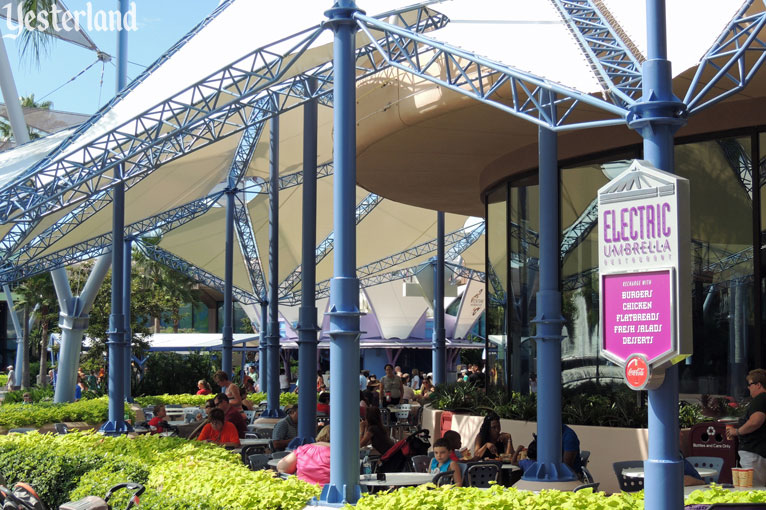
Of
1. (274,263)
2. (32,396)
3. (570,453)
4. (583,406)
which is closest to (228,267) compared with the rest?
(274,263)

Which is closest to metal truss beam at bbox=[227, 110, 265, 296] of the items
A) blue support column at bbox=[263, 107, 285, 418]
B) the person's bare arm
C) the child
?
blue support column at bbox=[263, 107, 285, 418]

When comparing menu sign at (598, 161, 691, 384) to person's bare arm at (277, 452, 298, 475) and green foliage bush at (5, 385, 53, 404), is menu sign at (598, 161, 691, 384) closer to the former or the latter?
person's bare arm at (277, 452, 298, 475)

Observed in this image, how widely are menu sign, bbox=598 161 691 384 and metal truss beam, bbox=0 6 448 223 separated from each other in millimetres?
8032

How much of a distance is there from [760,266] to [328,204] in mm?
25095

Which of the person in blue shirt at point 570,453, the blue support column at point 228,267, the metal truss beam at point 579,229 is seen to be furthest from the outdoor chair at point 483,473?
the blue support column at point 228,267

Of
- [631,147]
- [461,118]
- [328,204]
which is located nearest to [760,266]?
[631,147]

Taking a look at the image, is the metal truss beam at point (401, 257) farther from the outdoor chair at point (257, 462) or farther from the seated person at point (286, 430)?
the outdoor chair at point (257, 462)

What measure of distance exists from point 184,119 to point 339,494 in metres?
8.40

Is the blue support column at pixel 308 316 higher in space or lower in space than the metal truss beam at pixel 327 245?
lower

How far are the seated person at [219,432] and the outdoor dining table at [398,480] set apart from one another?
401 centimetres

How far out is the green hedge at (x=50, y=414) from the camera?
65.0ft

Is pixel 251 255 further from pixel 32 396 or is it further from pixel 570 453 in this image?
pixel 570 453

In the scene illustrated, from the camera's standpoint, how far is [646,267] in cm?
567

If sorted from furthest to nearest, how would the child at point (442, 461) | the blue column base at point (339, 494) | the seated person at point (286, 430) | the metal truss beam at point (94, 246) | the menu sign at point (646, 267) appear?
1. the metal truss beam at point (94, 246)
2. the seated person at point (286, 430)
3. the child at point (442, 461)
4. the blue column base at point (339, 494)
5. the menu sign at point (646, 267)
